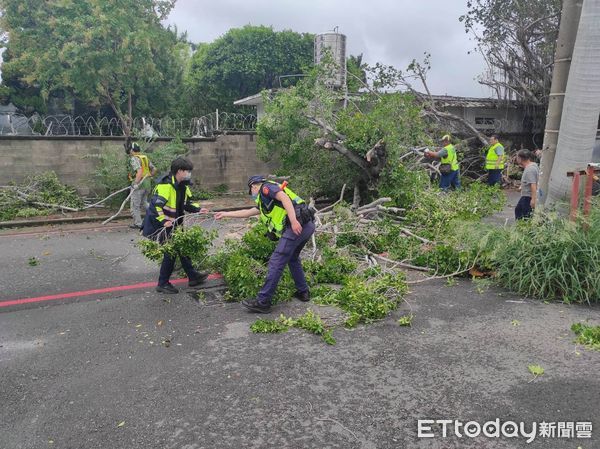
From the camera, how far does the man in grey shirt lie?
737cm

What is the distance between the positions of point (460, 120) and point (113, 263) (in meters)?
12.5

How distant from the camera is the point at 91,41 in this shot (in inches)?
482

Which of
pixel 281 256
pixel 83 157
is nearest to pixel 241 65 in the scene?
pixel 83 157

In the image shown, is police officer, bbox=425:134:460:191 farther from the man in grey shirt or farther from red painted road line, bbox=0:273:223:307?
red painted road line, bbox=0:273:223:307

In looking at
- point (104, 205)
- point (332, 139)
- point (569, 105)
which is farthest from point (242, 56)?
point (569, 105)

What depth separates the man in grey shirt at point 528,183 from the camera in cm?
737

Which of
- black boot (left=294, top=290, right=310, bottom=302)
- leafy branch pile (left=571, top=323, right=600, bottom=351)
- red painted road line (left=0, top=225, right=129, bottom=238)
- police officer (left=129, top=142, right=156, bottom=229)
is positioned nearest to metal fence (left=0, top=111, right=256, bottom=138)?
police officer (left=129, top=142, right=156, bottom=229)

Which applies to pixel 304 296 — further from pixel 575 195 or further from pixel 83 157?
pixel 83 157

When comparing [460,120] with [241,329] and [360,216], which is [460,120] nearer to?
[360,216]

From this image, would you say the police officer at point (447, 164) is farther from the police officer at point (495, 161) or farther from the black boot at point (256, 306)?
the black boot at point (256, 306)

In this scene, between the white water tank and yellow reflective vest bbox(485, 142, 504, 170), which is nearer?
yellow reflective vest bbox(485, 142, 504, 170)

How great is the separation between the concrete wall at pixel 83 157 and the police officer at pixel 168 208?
22.4ft

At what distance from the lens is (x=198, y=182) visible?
1326cm

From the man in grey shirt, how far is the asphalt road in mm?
2457
